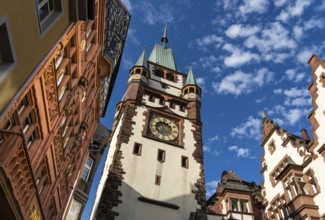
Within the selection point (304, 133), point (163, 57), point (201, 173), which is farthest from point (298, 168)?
point (163, 57)

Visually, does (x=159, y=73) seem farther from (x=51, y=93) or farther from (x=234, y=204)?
(x=51, y=93)

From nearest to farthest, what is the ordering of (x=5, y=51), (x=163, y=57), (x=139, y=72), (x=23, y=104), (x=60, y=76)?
(x=5, y=51)
(x=23, y=104)
(x=60, y=76)
(x=139, y=72)
(x=163, y=57)

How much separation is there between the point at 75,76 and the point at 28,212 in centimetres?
631

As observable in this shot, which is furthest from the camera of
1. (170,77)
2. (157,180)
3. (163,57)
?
(163,57)

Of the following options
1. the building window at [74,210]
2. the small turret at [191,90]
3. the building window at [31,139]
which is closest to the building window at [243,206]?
the small turret at [191,90]

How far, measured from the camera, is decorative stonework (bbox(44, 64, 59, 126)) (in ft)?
33.8

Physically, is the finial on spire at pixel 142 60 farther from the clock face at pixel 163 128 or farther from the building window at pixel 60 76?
the building window at pixel 60 76

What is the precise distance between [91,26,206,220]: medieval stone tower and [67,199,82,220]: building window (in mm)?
1249

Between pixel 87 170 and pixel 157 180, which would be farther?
pixel 87 170

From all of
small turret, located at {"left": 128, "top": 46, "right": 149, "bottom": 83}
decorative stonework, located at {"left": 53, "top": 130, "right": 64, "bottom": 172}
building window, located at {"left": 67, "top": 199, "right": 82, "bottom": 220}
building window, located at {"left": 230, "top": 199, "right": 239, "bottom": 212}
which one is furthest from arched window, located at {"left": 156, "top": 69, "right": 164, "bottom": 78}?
decorative stonework, located at {"left": 53, "top": 130, "right": 64, "bottom": 172}

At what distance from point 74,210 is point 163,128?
365 inches

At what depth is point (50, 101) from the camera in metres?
11.0

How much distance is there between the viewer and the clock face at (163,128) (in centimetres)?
2467

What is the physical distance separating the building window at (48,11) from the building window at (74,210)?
14.3m
